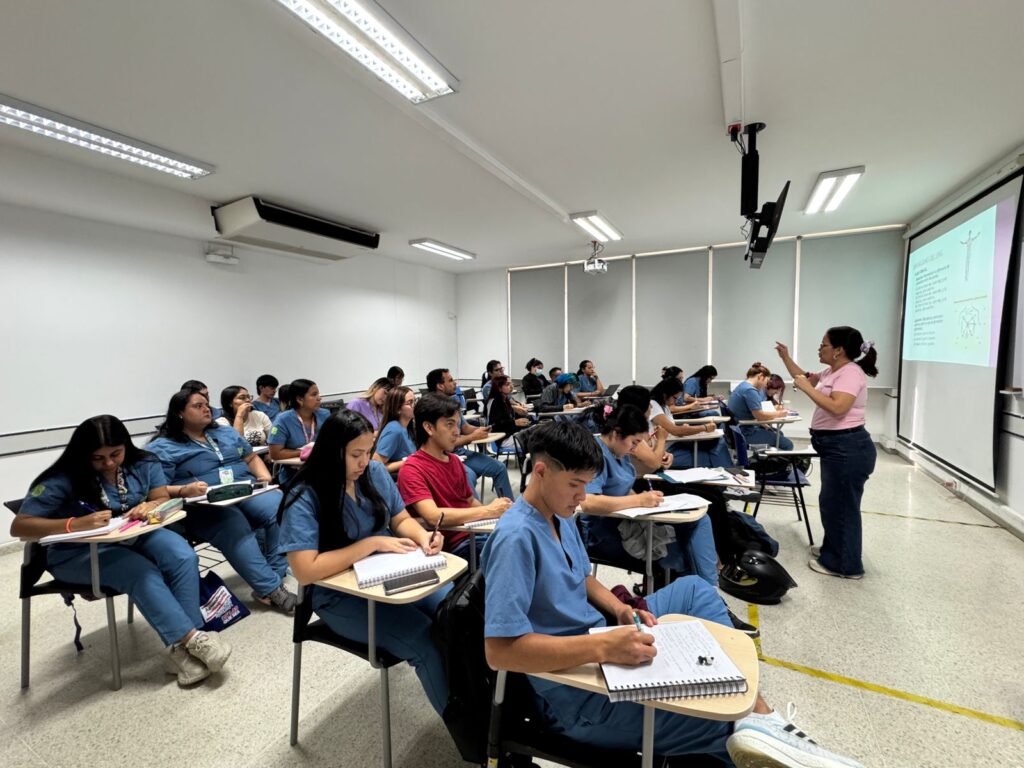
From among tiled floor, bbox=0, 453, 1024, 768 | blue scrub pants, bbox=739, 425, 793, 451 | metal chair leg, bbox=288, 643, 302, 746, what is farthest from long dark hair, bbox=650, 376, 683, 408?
metal chair leg, bbox=288, 643, 302, 746

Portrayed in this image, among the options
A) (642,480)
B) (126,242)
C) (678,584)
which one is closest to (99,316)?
(126,242)

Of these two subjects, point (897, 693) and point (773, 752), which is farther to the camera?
point (897, 693)

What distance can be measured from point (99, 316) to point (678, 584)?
5.47 meters

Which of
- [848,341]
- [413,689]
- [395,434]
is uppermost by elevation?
[848,341]

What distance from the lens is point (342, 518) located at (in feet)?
5.53

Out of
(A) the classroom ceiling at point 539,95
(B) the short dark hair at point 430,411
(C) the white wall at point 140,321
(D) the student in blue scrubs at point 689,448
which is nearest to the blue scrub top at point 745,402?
(D) the student in blue scrubs at point 689,448

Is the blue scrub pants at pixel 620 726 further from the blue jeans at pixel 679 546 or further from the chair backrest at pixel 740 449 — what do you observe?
the chair backrest at pixel 740 449

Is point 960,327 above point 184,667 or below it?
above

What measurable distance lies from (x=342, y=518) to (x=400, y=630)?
0.45 meters

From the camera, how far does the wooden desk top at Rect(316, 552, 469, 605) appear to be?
1357 millimetres

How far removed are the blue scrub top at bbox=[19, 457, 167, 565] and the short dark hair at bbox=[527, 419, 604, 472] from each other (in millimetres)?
2228

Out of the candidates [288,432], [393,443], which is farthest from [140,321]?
[393,443]

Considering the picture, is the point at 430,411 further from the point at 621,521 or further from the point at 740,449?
the point at 740,449

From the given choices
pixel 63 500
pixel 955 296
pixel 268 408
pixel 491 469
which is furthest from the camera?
pixel 268 408
